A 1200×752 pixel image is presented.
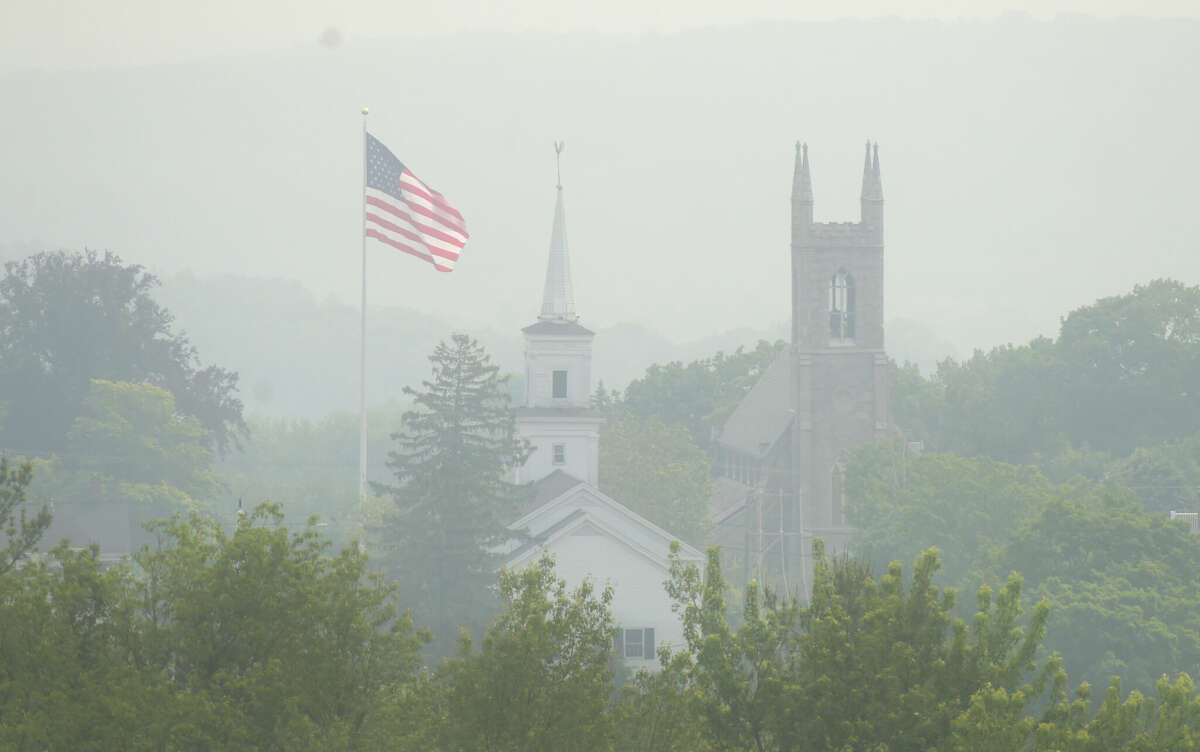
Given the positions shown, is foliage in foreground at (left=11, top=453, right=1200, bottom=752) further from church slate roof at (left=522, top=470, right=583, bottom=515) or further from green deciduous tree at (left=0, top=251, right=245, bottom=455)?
green deciduous tree at (left=0, top=251, right=245, bottom=455)

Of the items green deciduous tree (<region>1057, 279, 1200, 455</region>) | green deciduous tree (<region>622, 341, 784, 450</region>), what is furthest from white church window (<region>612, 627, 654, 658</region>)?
green deciduous tree (<region>622, 341, 784, 450</region>)

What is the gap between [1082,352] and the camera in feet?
342

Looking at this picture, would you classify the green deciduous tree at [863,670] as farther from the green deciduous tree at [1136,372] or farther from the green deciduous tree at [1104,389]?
the green deciduous tree at [1136,372]

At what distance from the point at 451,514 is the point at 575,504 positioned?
8521mm

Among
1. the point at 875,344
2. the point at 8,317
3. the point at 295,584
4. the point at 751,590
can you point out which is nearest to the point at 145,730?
the point at 295,584

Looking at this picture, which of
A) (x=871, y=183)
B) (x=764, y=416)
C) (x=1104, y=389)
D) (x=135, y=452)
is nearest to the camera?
(x=135, y=452)

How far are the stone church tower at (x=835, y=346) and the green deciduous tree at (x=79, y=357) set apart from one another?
30.5m

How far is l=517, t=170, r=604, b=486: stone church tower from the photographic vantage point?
72000mm

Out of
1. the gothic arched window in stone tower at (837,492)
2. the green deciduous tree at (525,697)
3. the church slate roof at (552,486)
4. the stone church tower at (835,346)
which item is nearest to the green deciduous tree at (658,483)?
the stone church tower at (835,346)

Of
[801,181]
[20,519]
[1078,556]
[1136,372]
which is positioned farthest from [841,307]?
[20,519]

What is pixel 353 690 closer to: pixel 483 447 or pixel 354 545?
pixel 354 545

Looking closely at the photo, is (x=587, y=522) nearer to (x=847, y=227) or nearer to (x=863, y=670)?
(x=847, y=227)

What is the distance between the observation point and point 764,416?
108 m

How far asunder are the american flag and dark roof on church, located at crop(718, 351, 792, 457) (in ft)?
118
